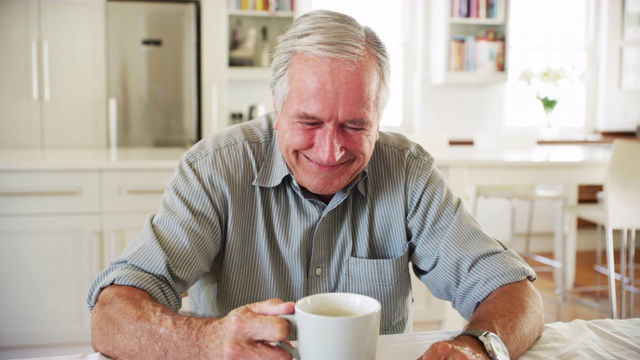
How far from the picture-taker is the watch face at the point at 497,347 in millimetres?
880

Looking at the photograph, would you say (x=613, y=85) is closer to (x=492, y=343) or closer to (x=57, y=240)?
(x=57, y=240)

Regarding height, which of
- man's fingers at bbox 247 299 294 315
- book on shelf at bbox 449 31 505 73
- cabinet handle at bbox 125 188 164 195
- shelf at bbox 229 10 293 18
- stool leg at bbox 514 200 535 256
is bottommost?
stool leg at bbox 514 200 535 256

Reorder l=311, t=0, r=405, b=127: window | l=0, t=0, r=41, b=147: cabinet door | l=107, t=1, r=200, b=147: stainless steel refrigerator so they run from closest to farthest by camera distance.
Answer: l=0, t=0, r=41, b=147: cabinet door → l=107, t=1, r=200, b=147: stainless steel refrigerator → l=311, t=0, r=405, b=127: window

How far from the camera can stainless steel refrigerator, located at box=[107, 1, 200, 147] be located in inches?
178

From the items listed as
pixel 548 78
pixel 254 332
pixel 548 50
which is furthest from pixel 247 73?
pixel 254 332

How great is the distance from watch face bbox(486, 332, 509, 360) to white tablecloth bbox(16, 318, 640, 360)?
62 mm

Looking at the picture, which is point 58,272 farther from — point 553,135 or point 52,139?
point 553,135

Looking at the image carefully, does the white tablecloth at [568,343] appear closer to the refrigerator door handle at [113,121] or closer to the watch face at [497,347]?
the watch face at [497,347]

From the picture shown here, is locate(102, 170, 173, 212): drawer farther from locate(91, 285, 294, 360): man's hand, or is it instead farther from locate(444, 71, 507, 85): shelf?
locate(444, 71, 507, 85): shelf

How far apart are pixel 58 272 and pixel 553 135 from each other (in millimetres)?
3955

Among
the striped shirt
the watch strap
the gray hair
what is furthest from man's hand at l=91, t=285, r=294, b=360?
the gray hair

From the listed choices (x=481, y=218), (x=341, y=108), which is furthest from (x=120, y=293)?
(x=481, y=218)

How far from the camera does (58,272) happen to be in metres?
2.62

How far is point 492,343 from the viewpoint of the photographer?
0.90 metres
